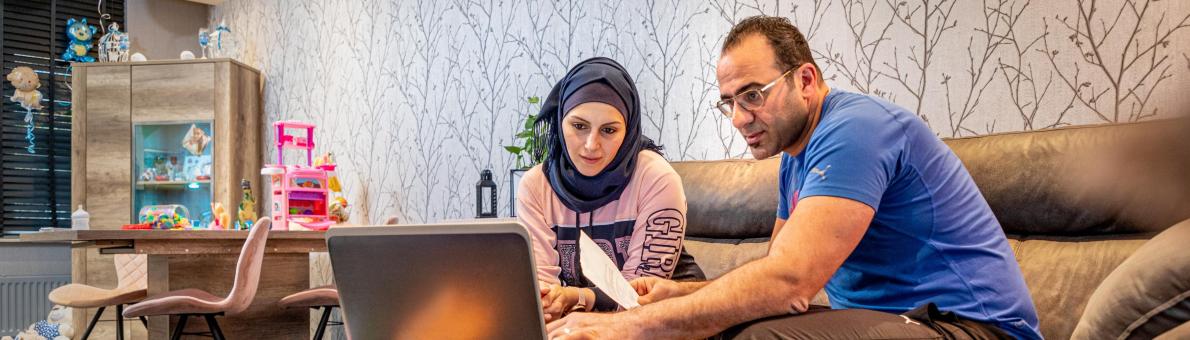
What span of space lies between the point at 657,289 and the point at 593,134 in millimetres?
424

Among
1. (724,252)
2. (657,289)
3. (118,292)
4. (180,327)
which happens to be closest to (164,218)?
(118,292)

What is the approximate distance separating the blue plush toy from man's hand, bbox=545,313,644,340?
531cm

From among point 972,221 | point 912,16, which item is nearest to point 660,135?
point 912,16

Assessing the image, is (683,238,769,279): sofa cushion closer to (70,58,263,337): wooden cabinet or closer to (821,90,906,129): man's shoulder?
(821,90,906,129): man's shoulder

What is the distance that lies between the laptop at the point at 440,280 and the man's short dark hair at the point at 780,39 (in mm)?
634

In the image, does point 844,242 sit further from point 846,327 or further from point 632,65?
point 632,65

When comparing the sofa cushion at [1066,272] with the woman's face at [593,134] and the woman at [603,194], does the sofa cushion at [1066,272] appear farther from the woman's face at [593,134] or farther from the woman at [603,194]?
the woman's face at [593,134]

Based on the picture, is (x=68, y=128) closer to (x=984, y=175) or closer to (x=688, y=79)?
(x=688, y=79)

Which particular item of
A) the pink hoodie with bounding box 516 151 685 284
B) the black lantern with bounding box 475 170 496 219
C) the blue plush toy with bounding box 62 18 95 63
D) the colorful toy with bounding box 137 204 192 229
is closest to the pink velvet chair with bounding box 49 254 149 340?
the colorful toy with bounding box 137 204 192 229

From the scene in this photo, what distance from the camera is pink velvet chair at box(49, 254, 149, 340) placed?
144 inches

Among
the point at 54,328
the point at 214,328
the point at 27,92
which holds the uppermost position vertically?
the point at 27,92

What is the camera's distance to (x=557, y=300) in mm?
1521

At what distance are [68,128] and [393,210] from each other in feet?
7.49

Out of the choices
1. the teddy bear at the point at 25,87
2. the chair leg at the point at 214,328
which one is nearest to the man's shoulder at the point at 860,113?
the chair leg at the point at 214,328
